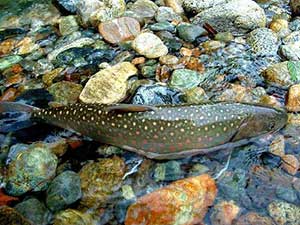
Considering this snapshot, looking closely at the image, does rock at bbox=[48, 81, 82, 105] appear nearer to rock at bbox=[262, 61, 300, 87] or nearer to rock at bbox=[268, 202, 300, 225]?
rock at bbox=[262, 61, 300, 87]

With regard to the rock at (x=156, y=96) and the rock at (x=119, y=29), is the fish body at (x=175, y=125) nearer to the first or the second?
the rock at (x=156, y=96)

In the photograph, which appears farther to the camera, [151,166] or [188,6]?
[188,6]

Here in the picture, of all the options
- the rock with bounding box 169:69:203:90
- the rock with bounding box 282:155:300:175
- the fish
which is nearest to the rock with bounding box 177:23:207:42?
the rock with bounding box 169:69:203:90

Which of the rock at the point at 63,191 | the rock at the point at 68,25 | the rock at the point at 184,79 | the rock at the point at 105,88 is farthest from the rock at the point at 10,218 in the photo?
the rock at the point at 68,25

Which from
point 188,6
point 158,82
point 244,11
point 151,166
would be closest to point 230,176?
point 151,166

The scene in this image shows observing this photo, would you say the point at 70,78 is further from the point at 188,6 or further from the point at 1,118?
the point at 188,6

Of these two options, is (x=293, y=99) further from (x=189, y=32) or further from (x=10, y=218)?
(x=10, y=218)

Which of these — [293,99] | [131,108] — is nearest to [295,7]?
[293,99]
